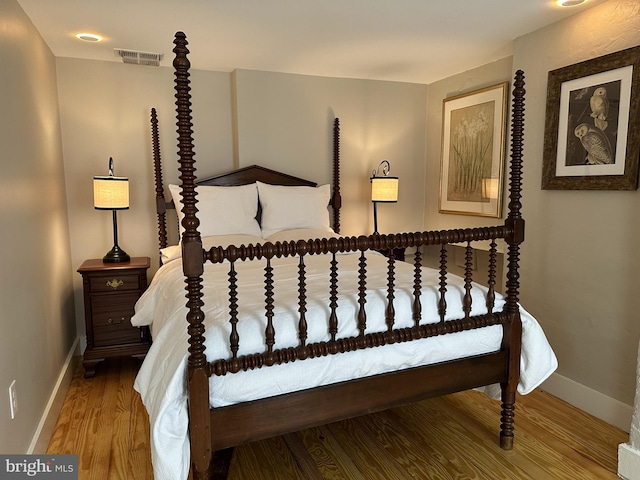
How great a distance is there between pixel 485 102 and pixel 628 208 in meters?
1.49

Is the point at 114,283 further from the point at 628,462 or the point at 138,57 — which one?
the point at 628,462

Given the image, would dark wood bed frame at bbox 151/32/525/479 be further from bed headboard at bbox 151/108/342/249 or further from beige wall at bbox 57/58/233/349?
beige wall at bbox 57/58/233/349

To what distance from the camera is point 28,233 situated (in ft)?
7.16

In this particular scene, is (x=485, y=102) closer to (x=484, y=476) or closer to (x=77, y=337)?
(x=484, y=476)

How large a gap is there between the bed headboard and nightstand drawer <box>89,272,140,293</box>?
418 millimetres

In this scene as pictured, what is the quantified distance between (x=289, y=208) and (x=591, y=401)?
2.26 metres

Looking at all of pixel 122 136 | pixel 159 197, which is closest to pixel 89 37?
pixel 122 136

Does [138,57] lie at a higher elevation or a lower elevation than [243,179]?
higher

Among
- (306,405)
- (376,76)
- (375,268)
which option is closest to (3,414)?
(306,405)

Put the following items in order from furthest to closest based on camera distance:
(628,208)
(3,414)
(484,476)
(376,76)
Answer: (376,76) < (628,208) < (484,476) < (3,414)

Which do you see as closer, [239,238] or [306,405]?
[306,405]

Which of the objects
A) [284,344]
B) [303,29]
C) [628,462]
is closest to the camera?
[284,344]

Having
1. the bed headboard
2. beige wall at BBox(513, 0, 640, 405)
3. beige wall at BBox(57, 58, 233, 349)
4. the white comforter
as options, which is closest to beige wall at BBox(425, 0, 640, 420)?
beige wall at BBox(513, 0, 640, 405)

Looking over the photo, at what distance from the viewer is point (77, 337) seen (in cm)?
338
